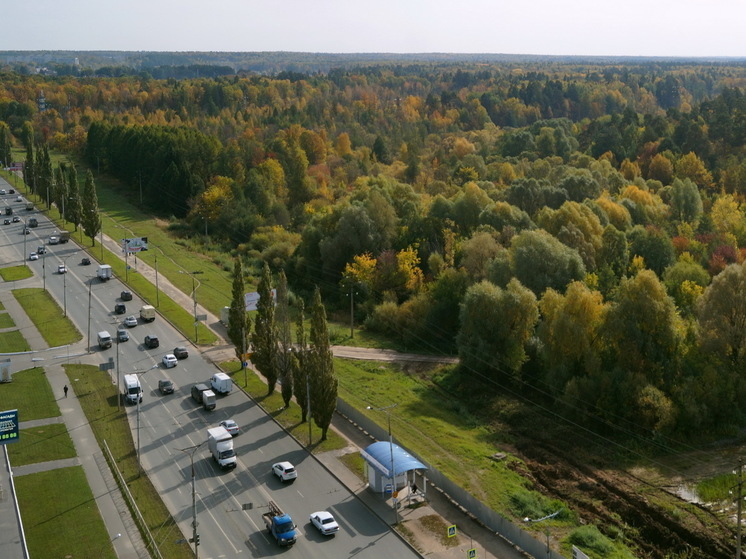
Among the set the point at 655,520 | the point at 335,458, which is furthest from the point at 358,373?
the point at 655,520

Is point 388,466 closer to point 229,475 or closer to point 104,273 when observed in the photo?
point 229,475

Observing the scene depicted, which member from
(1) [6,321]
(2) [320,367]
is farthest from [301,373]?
(1) [6,321]

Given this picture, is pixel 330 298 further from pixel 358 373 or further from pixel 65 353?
pixel 65 353

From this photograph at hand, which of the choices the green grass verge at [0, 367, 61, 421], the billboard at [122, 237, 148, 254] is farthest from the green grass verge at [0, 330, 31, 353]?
the billboard at [122, 237, 148, 254]

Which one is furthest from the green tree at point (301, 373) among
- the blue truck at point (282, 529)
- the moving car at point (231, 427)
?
the blue truck at point (282, 529)

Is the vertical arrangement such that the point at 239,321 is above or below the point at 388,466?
above

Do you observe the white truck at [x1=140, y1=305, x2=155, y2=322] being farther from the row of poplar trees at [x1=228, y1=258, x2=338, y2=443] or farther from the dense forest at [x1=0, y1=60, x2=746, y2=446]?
the dense forest at [x1=0, y1=60, x2=746, y2=446]
